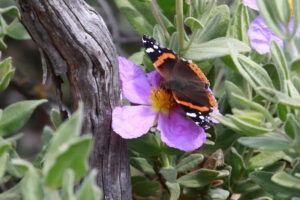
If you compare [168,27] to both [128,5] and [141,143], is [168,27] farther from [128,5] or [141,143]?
[141,143]

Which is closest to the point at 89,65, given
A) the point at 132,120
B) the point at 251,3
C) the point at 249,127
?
the point at 132,120

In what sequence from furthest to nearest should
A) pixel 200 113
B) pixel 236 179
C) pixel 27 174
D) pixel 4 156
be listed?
pixel 236 179 < pixel 200 113 < pixel 4 156 < pixel 27 174

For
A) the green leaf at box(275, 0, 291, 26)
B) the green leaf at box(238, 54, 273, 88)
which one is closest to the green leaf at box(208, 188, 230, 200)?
the green leaf at box(238, 54, 273, 88)

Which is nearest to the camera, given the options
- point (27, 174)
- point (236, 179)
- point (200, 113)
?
point (27, 174)

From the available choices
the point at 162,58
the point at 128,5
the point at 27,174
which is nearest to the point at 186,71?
the point at 162,58

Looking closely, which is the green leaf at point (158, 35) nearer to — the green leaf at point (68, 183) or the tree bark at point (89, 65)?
the tree bark at point (89, 65)

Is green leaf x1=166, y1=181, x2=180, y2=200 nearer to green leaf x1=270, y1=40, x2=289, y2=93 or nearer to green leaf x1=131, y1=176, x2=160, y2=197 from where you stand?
green leaf x1=131, y1=176, x2=160, y2=197
